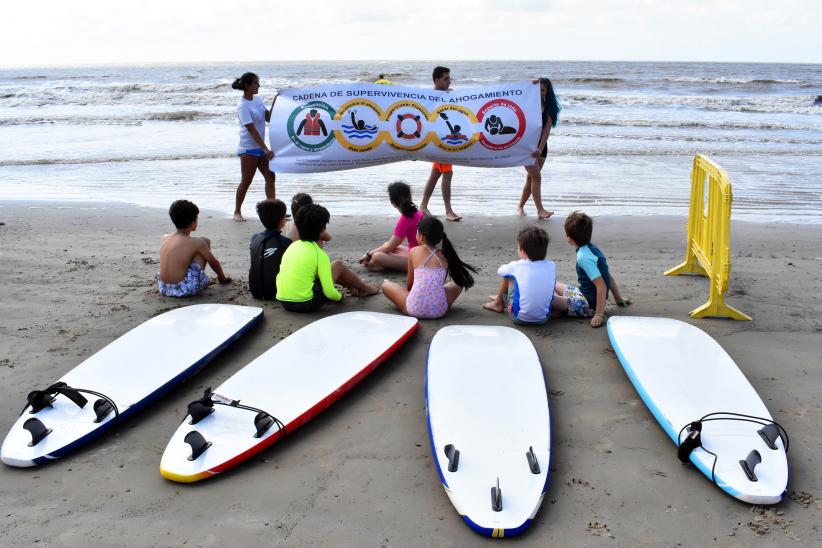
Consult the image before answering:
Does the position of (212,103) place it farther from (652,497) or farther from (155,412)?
(652,497)

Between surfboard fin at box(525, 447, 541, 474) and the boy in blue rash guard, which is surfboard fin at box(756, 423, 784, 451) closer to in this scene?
surfboard fin at box(525, 447, 541, 474)

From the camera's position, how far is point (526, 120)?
28.0ft

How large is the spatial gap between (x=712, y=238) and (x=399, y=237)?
268cm

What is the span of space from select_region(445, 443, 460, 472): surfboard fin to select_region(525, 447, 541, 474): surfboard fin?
0.35m

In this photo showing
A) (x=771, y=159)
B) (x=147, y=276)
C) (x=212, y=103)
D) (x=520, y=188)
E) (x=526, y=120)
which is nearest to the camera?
(x=147, y=276)

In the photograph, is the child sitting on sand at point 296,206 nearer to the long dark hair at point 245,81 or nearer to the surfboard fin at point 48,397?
the long dark hair at point 245,81

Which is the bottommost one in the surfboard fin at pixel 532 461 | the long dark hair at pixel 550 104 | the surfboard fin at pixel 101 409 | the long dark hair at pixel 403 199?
the surfboard fin at pixel 101 409

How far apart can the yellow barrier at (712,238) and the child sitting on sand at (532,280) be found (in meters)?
1.17

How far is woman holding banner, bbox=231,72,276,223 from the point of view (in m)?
8.42

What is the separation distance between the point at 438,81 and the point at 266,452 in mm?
5929

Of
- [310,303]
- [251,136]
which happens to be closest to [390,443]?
[310,303]

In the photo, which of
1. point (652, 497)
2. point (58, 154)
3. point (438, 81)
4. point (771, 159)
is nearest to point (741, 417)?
point (652, 497)

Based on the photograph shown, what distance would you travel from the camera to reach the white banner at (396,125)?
329 inches

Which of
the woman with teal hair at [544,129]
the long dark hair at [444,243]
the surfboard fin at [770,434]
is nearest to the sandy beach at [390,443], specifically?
the surfboard fin at [770,434]
